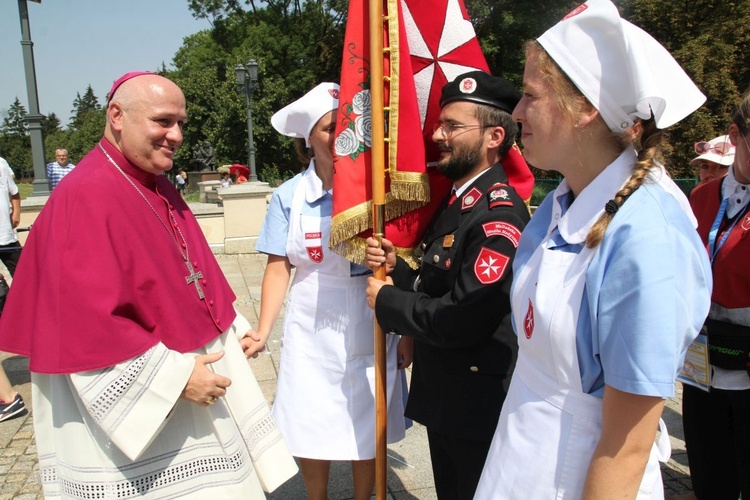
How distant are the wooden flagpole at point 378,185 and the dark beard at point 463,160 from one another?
274 mm

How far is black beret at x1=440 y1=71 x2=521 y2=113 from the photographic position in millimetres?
2234

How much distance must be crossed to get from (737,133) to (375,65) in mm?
1630

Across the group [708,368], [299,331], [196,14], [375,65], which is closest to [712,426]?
[708,368]

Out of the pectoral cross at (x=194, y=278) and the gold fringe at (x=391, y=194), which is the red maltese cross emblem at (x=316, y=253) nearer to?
the gold fringe at (x=391, y=194)

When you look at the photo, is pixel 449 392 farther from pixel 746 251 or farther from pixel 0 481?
pixel 0 481

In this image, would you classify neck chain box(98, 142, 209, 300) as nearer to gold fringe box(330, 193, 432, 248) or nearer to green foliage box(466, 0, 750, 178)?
gold fringe box(330, 193, 432, 248)

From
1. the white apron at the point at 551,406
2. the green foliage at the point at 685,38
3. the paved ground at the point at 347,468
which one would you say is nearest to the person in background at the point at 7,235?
the paved ground at the point at 347,468

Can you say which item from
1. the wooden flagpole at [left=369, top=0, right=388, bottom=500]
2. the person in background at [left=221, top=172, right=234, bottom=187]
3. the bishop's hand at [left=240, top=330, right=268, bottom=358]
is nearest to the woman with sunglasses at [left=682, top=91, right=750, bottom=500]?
the wooden flagpole at [left=369, top=0, right=388, bottom=500]

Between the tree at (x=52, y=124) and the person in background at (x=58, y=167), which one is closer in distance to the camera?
the person in background at (x=58, y=167)

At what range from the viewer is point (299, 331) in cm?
275

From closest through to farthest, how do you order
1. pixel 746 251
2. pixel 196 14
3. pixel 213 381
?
1. pixel 213 381
2. pixel 746 251
3. pixel 196 14

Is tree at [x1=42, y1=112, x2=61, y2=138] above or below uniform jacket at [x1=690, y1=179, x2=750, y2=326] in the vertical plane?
above

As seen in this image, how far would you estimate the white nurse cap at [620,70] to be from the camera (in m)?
1.20

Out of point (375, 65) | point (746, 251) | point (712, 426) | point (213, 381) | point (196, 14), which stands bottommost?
point (712, 426)
